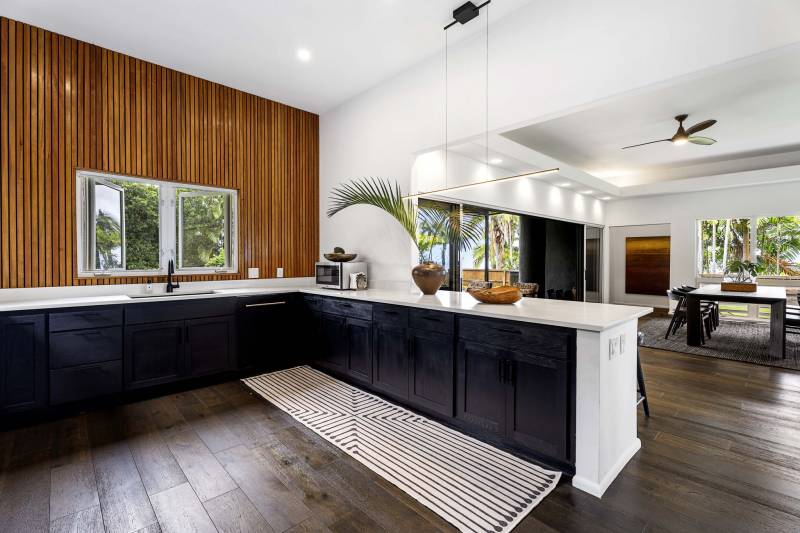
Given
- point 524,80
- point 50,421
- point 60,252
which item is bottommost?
point 50,421

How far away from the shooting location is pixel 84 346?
3.13m

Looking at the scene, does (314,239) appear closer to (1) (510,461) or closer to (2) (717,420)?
(1) (510,461)

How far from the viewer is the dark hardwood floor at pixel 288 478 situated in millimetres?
1850

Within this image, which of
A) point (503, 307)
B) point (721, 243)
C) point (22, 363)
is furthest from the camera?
point (721, 243)

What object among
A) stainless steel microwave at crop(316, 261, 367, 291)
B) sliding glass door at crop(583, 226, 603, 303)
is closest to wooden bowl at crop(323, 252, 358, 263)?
stainless steel microwave at crop(316, 261, 367, 291)

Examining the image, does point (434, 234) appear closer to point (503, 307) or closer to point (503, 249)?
point (503, 307)

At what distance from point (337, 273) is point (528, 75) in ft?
8.76

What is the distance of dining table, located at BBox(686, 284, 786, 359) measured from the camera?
4.82 meters

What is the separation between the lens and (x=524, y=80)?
3061 mm

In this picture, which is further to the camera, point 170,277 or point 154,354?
point 170,277

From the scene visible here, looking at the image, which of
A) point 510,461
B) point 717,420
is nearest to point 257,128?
point 510,461

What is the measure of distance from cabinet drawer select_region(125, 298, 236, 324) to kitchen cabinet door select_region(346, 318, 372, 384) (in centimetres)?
130

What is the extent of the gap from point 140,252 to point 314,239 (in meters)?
2.04

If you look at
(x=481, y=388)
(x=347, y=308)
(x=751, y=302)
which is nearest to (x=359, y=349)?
(x=347, y=308)
